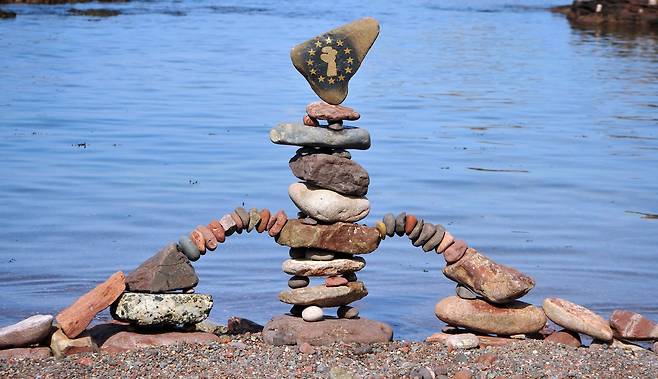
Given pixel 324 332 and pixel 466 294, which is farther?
pixel 466 294

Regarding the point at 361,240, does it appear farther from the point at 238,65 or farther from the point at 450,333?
the point at 238,65

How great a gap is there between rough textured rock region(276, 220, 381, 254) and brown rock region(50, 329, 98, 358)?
5.72 ft

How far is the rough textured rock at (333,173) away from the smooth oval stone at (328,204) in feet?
0.23

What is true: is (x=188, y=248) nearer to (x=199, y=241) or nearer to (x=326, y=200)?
(x=199, y=241)

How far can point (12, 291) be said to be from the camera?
1123 cm

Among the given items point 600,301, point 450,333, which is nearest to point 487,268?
point 450,333

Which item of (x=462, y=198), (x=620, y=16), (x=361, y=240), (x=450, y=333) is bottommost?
(x=620, y=16)

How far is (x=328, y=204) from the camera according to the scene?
925cm

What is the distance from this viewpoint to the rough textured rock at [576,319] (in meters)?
Answer: 9.21

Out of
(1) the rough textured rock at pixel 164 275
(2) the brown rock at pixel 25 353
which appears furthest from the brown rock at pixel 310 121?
(2) the brown rock at pixel 25 353

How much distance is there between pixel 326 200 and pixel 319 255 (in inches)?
17.7

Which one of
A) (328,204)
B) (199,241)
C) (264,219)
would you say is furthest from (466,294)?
(199,241)

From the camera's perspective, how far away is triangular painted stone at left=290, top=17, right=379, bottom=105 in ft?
30.6

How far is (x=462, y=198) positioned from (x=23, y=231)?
592cm
